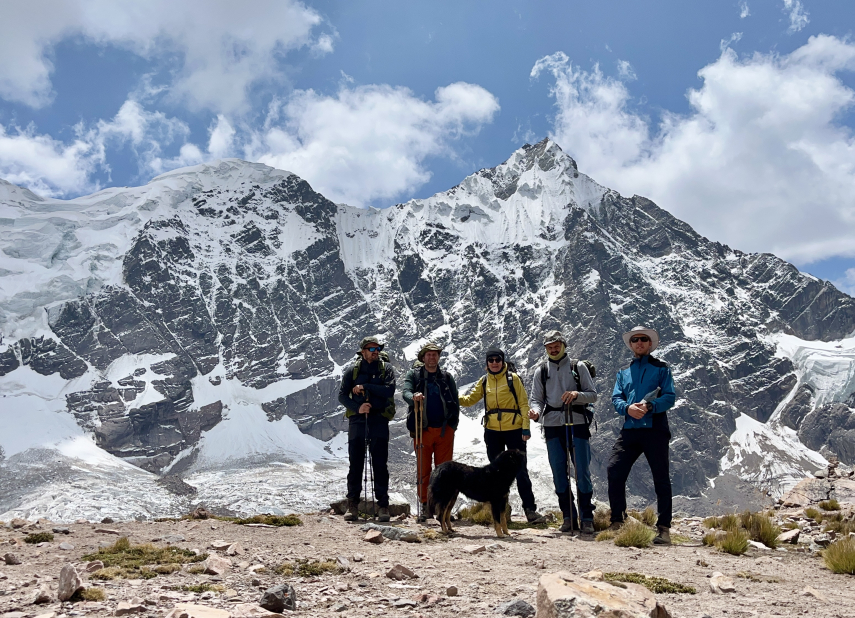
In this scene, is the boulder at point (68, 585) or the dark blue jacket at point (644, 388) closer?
the boulder at point (68, 585)

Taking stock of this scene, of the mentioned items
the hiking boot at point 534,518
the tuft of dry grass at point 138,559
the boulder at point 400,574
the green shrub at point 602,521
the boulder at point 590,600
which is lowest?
the hiking boot at point 534,518

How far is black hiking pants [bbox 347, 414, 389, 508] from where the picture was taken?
35.0 ft

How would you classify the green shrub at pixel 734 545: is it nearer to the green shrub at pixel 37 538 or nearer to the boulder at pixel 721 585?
the boulder at pixel 721 585

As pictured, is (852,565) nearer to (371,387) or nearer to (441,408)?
(441,408)

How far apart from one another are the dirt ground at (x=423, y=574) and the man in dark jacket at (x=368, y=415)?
1.54m

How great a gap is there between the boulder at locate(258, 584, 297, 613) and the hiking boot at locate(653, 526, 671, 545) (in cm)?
538

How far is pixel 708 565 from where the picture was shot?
6.66m

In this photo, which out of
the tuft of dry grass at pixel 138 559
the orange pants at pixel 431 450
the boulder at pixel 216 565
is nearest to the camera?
the tuft of dry grass at pixel 138 559

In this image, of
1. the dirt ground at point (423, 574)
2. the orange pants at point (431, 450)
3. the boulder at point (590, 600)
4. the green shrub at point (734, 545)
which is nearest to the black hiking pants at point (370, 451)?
the orange pants at point (431, 450)

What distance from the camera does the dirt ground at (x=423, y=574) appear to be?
469cm

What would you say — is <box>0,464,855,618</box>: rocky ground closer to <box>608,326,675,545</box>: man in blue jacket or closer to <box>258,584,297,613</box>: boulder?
<box>258,584,297,613</box>: boulder

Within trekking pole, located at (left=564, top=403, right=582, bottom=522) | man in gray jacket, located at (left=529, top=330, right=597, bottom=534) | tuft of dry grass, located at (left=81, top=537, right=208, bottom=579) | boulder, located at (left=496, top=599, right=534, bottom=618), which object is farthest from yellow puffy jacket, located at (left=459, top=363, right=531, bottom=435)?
boulder, located at (left=496, top=599, right=534, bottom=618)

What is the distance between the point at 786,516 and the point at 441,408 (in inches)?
258

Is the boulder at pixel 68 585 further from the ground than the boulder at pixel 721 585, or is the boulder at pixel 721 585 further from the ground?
the boulder at pixel 68 585
